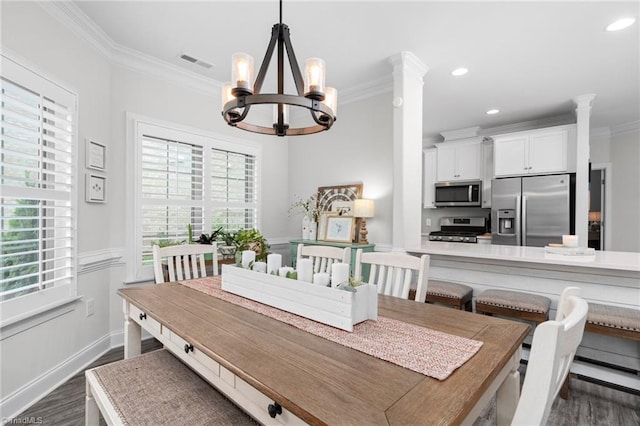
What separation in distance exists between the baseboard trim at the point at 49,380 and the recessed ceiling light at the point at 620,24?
4.89 meters

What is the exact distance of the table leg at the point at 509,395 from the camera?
1.24 meters

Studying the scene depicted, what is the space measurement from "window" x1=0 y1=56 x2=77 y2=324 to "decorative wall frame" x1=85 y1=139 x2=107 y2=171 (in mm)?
164

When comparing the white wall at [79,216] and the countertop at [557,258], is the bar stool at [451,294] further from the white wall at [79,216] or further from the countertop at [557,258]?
the white wall at [79,216]

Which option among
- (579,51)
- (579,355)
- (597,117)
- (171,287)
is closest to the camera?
(171,287)

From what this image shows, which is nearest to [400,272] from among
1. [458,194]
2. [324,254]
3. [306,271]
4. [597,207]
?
[324,254]

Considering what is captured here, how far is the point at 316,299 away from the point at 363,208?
7.19ft

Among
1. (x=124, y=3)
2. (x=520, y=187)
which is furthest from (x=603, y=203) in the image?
(x=124, y=3)

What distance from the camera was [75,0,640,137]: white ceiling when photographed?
236cm

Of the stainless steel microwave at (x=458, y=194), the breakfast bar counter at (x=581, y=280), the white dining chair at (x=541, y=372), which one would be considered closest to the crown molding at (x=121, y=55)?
the breakfast bar counter at (x=581, y=280)

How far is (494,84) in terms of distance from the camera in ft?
12.0

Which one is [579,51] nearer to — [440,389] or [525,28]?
[525,28]

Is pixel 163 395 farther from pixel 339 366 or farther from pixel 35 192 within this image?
pixel 35 192

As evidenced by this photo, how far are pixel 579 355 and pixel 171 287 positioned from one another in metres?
3.07

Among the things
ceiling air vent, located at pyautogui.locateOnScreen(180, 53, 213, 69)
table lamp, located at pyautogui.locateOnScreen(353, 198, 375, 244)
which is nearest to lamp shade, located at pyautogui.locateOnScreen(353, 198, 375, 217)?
table lamp, located at pyautogui.locateOnScreen(353, 198, 375, 244)
